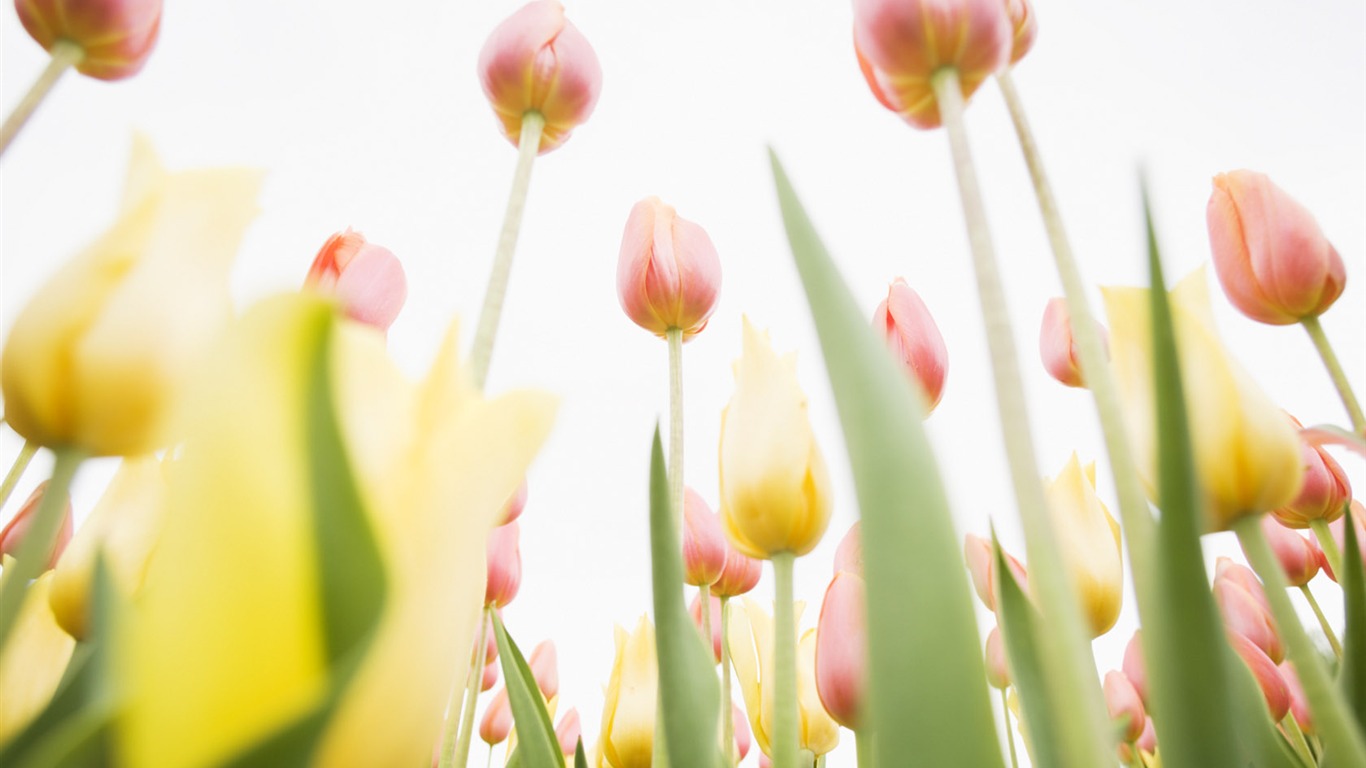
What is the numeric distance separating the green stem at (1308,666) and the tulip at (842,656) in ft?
0.93

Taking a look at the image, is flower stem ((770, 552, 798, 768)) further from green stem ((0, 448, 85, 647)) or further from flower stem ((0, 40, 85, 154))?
flower stem ((0, 40, 85, 154))

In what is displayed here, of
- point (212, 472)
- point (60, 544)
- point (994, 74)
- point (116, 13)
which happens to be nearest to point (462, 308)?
point (212, 472)

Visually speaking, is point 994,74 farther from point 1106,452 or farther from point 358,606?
point 358,606

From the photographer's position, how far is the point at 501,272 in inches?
16.5

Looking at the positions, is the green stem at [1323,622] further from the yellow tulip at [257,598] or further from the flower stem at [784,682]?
the yellow tulip at [257,598]

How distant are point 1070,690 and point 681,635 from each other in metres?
0.19

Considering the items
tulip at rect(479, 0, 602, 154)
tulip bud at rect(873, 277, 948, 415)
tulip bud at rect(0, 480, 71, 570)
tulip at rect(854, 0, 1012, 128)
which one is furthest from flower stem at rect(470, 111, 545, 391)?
tulip bud at rect(0, 480, 71, 570)

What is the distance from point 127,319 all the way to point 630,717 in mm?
602

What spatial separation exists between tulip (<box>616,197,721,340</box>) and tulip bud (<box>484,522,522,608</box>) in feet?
0.99

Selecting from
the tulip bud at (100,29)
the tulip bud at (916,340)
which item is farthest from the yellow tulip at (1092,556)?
the tulip bud at (100,29)

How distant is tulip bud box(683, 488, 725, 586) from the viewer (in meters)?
0.84

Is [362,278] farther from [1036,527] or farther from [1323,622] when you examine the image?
[1323,622]

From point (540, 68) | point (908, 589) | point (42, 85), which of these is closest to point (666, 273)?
point (540, 68)

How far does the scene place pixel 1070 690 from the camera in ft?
0.71
